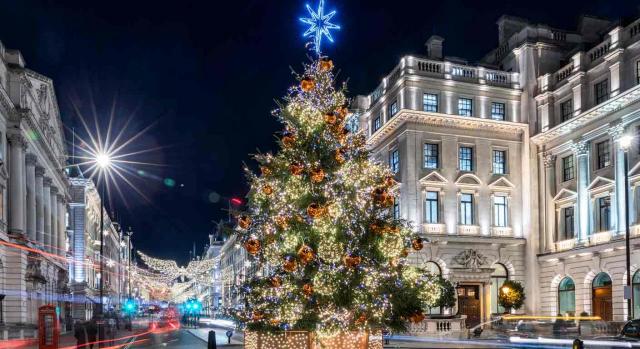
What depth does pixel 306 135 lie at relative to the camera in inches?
706

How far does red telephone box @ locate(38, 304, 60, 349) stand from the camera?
26905 mm

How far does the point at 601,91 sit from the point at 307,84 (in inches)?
1185

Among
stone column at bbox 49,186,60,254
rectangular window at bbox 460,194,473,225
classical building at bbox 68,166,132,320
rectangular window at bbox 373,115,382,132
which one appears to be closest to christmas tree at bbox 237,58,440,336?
rectangular window at bbox 460,194,473,225

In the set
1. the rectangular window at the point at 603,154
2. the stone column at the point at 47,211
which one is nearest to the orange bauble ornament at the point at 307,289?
the rectangular window at the point at 603,154

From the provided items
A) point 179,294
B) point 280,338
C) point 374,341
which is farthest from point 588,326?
point 179,294

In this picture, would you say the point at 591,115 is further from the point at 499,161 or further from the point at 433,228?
the point at 433,228

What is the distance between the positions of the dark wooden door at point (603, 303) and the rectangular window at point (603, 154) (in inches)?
298

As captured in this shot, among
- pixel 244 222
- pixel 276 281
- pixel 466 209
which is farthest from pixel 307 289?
pixel 466 209

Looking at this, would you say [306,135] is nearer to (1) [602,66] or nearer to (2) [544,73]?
(1) [602,66]

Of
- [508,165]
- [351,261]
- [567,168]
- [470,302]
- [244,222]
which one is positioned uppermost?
[508,165]

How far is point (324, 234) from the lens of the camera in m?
17.3

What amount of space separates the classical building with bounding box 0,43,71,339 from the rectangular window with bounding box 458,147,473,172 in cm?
2969

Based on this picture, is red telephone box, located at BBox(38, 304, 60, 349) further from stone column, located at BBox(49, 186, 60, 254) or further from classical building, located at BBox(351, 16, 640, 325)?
stone column, located at BBox(49, 186, 60, 254)

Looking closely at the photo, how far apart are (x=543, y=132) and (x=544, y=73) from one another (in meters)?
4.81
